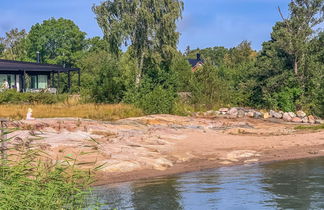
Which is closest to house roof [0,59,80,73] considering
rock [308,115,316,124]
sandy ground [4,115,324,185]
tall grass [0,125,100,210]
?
sandy ground [4,115,324,185]

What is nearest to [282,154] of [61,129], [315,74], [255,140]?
[255,140]

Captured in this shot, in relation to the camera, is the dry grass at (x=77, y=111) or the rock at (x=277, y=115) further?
the rock at (x=277, y=115)

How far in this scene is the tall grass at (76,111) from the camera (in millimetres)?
31203

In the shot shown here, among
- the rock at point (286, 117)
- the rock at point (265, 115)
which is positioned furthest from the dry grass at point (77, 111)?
the rock at point (286, 117)

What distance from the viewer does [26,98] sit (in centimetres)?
3806

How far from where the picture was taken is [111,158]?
2220cm

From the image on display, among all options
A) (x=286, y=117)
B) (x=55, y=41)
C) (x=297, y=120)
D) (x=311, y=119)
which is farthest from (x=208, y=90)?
(x=55, y=41)

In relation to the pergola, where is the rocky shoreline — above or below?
below

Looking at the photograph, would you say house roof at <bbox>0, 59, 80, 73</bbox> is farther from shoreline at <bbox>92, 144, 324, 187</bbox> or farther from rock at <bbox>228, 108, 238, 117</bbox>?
shoreline at <bbox>92, 144, 324, 187</bbox>

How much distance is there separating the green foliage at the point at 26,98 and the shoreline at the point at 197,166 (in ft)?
56.3

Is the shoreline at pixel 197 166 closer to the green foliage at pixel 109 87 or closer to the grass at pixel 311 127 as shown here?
the grass at pixel 311 127

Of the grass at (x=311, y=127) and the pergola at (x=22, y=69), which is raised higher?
the pergola at (x=22, y=69)

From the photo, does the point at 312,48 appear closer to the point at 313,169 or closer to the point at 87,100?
the point at 87,100

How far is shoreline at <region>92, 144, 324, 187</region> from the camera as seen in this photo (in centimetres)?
2030
